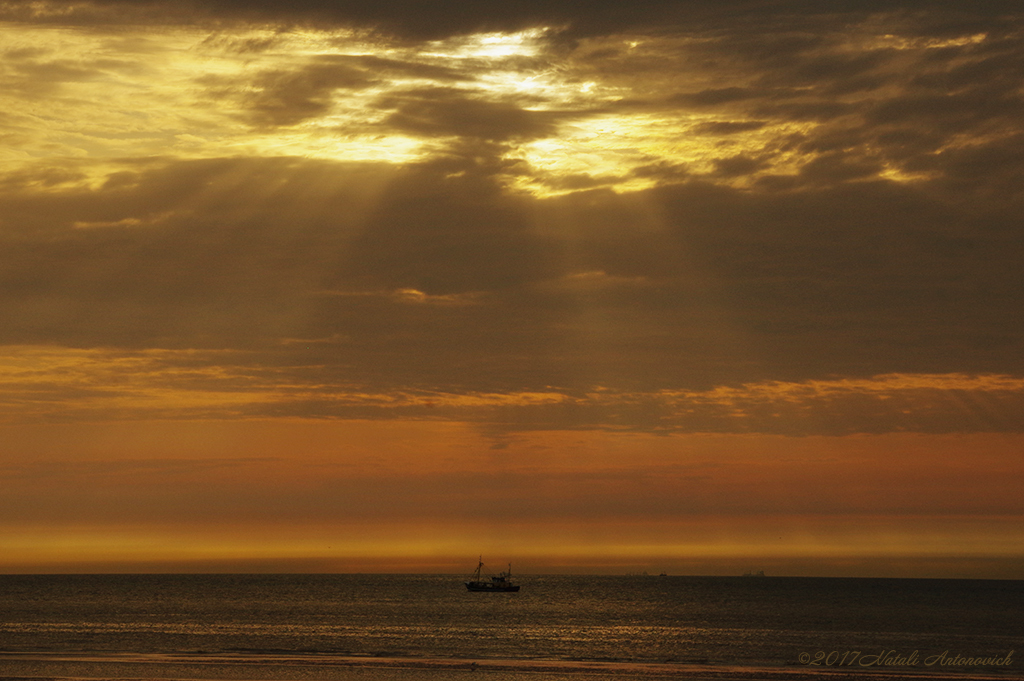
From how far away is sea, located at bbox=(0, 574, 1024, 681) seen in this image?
2783 inches

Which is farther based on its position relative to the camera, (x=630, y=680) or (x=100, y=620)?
(x=100, y=620)

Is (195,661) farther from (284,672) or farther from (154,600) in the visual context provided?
(154,600)

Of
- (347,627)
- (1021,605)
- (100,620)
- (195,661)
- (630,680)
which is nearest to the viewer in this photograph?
(630,680)

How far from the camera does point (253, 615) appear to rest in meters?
138

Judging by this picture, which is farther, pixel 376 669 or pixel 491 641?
pixel 491 641

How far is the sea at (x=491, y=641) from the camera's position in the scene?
7069 centimetres

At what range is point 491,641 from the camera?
99.6 m

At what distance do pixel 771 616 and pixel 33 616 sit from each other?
97.8 metres

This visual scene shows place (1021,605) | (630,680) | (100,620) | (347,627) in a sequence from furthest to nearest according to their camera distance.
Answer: (1021,605)
(100,620)
(347,627)
(630,680)

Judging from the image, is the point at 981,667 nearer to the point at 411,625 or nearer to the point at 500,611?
the point at 411,625

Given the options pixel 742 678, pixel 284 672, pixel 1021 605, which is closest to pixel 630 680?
pixel 742 678

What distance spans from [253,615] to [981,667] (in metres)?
90.1

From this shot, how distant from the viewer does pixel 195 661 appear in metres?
74.8

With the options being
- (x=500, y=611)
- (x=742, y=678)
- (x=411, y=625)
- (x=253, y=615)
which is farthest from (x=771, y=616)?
(x=742, y=678)
